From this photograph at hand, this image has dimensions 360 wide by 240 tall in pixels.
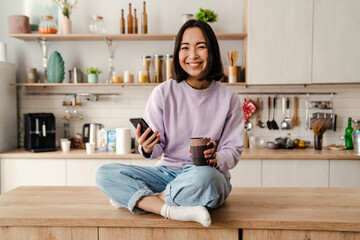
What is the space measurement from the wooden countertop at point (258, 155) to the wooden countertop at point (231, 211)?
107 centimetres

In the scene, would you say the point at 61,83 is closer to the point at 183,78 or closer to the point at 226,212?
the point at 183,78

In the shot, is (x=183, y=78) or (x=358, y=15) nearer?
(x=183, y=78)

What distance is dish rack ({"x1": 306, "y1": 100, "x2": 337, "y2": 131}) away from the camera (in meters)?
3.57

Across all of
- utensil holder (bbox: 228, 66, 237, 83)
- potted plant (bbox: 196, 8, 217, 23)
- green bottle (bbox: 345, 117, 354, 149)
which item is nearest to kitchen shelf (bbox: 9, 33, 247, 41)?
potted plant (bbox: 196, 8, 217, 23)

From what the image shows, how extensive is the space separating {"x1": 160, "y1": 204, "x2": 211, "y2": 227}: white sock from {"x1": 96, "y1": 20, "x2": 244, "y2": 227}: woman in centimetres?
1

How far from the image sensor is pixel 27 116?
3.38 meters

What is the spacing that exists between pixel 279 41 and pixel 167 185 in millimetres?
2193

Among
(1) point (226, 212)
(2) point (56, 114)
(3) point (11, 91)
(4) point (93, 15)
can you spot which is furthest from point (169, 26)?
(1) point (226, 212)

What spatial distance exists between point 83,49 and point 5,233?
2.52m

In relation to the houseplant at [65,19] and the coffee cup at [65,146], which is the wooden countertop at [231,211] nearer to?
the coffee cup at [65,146]

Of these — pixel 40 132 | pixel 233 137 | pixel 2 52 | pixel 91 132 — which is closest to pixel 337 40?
pixel 233 137

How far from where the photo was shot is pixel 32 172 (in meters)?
3.21

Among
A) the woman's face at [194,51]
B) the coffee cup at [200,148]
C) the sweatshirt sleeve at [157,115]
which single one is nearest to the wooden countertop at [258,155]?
the sweatshirt sleeve at [157,115]

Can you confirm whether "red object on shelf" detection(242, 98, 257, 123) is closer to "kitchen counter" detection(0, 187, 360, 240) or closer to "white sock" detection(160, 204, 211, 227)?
"kitchen counter" detection(0, 187, 360, 240)
